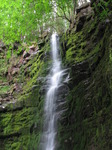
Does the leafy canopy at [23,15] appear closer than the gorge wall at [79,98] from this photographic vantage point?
No

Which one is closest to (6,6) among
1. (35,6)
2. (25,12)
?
(25,12)

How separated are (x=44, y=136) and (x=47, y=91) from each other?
105 inches

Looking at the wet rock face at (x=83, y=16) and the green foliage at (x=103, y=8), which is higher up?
the wet rock face at (x=83, y=16)

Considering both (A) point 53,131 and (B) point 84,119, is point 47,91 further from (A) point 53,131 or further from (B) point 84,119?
(B) point 84,119

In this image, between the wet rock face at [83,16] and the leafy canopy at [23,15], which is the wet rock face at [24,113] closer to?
the leafy canopy at [23,15]

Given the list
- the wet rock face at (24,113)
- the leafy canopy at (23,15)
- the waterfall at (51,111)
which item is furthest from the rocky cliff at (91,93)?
the leafy canopy at (23,15)

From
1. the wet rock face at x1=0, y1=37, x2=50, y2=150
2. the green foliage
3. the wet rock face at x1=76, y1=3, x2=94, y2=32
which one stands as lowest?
the wet rock face at x1=0, y1=37, x2=50, y2=150

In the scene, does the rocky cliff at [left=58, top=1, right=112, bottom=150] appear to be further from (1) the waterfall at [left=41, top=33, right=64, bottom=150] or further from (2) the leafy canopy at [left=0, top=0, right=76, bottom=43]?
(2) the leafy canopy at [left=0, top=0, right=76, bottom=43]

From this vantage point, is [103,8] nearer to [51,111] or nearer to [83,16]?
[83,16]

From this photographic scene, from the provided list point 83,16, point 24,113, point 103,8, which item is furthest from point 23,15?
point 24,113

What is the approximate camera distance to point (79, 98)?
903 centimetres

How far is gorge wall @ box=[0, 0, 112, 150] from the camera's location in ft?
24.5

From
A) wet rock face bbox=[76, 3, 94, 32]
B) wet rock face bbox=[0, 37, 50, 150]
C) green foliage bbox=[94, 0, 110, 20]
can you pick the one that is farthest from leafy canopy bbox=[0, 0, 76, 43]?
wet rock face bbox=[0, 37, 50, 150]

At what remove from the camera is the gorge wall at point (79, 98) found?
745 centimetres
